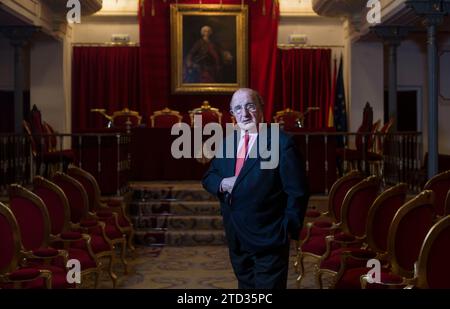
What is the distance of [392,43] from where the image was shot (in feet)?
38.2

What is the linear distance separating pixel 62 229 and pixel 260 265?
119 inches

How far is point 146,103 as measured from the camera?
13211 mm

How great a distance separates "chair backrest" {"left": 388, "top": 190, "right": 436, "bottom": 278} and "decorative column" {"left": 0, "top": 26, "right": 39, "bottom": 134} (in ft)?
27.7

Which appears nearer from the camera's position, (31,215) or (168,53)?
(31,215)

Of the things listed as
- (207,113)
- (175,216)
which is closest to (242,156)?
(175,216)

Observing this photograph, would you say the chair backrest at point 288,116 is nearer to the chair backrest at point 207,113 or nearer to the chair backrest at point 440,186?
the chair backrest at point 207,113

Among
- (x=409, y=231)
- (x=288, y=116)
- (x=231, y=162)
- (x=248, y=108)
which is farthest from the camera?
(x=288, y=116)

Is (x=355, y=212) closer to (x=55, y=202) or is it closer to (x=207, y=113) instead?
(x=55, y=202)

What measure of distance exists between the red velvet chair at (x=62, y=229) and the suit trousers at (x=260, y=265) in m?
2.52

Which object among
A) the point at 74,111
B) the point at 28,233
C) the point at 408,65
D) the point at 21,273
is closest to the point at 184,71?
the point at 74,111

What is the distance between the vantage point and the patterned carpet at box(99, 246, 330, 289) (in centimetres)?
636

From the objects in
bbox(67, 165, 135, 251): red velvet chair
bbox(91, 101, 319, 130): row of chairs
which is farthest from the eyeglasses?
bbox(91, 101, 319, 130): row of chairs
